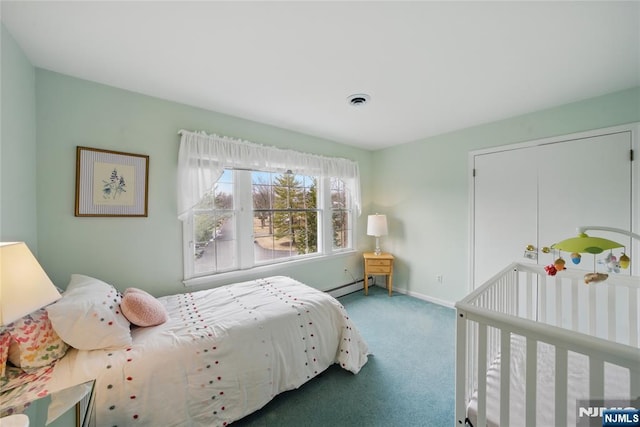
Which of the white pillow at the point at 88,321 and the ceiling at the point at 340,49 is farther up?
the ceiling at the point at 340,49

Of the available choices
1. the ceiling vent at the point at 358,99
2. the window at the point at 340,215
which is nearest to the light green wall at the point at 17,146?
the ceiling vent at the point at 358,99

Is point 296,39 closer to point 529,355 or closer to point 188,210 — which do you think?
point 188,210

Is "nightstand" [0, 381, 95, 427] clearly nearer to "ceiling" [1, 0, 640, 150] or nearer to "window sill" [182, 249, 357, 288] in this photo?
"window sill" [182, 249, 357, 288]

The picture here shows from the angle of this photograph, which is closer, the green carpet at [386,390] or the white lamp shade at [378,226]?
the green carpet at [386,390]

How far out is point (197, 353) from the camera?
4.64 ft

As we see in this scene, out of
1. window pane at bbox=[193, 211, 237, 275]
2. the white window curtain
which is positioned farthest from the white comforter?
the white window curtain

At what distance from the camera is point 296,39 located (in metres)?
1.47

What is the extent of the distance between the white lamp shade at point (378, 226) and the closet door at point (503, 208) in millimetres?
1173

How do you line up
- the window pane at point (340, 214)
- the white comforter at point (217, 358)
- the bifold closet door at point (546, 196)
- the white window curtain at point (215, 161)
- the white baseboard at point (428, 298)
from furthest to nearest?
the window pane at point (340, 214) < the white baseboard at point (428, 298) < the white window curtain at point (215, 161) < the bifold closet door at point (546, 196) < the white comforter at point (217, 358)

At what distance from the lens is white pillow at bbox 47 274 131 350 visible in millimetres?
1244

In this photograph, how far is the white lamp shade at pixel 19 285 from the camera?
87cm

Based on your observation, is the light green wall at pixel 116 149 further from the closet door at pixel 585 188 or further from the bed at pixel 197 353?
the closet door at pixel 585 188

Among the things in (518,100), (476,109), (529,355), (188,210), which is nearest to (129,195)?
(188,210)

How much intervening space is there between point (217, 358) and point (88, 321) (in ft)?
2.35
